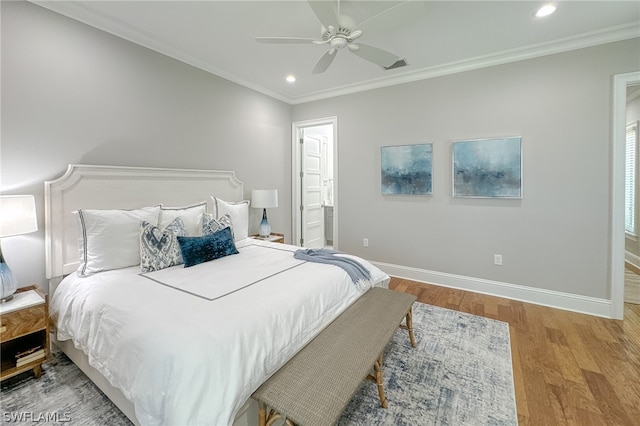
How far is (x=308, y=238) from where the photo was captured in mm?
5180

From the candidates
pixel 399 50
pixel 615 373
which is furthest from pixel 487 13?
pixel 615 373

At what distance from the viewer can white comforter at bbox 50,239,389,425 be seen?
46.4 inches

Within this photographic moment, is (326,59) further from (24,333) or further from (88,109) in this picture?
(24,333)

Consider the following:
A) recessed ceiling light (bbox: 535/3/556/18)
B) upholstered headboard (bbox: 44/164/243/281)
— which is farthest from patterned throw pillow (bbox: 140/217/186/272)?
recessed ceiling light (bbox: 535/3/556/18)

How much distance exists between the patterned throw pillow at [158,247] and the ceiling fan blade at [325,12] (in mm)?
1979

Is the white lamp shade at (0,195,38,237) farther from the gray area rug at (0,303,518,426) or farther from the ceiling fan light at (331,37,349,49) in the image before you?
the ceiling fan light at (331,37,349,49)

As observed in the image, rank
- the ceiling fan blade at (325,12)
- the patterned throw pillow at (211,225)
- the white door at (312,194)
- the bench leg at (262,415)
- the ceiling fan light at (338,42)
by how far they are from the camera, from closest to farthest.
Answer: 1. the bench leg at (262,415)
2. the ceiling fan blade at (325,12)
3. the ceiling fan light at (338,42)
4. the patterned throw pillow at (211,225)
5. the white door at (312,194)

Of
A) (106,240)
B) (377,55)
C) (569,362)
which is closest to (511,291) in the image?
(569,362)

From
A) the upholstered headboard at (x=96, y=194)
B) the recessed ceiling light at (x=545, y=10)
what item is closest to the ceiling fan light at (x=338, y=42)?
the recessed ceiling light at (x=545, y=10)

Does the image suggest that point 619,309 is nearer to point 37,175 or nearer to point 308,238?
point 308,238

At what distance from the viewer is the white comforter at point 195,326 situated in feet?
3.86

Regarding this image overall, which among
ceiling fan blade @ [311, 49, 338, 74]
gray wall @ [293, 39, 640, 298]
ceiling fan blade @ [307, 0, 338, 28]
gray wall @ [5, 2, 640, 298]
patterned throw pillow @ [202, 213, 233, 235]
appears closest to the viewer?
ceiling fan blade @ [307, 0, 338, 28]

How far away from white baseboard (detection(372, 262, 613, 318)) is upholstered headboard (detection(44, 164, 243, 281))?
9.28ft

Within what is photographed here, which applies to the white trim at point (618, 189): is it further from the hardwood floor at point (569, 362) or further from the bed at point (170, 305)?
the bed at point (170, 305)
